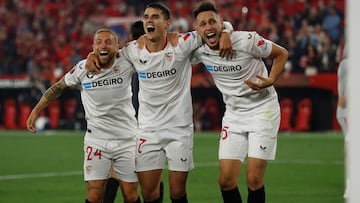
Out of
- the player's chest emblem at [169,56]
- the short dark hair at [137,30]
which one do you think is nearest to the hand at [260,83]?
the player's chest emblem at [169,56]

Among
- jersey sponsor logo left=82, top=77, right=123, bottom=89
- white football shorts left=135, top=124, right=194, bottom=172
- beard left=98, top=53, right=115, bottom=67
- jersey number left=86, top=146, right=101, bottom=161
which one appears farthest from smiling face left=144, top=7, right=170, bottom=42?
jersey number left=86, top=146, right=101, bottom=161

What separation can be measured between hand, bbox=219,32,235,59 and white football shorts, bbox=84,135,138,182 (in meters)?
1.25

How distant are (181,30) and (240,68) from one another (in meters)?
16.9

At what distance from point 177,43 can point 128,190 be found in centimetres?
144

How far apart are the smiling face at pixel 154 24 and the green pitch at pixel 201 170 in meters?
3.37

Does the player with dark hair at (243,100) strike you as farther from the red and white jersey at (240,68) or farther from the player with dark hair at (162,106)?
the player with dark hair at (162,106)

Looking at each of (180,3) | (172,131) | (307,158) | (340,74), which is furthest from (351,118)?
(180,3)

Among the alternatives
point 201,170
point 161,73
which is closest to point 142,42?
point 161,73

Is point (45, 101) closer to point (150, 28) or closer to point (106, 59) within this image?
point (106, 59)

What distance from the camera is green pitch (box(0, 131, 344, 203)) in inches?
403

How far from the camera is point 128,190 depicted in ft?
23.4

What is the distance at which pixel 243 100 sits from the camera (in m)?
7.23

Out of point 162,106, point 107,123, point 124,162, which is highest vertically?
point 162,106

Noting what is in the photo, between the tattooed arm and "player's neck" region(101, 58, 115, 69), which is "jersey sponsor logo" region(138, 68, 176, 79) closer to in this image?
"player's neck" region(101, 58, 115, 69)
